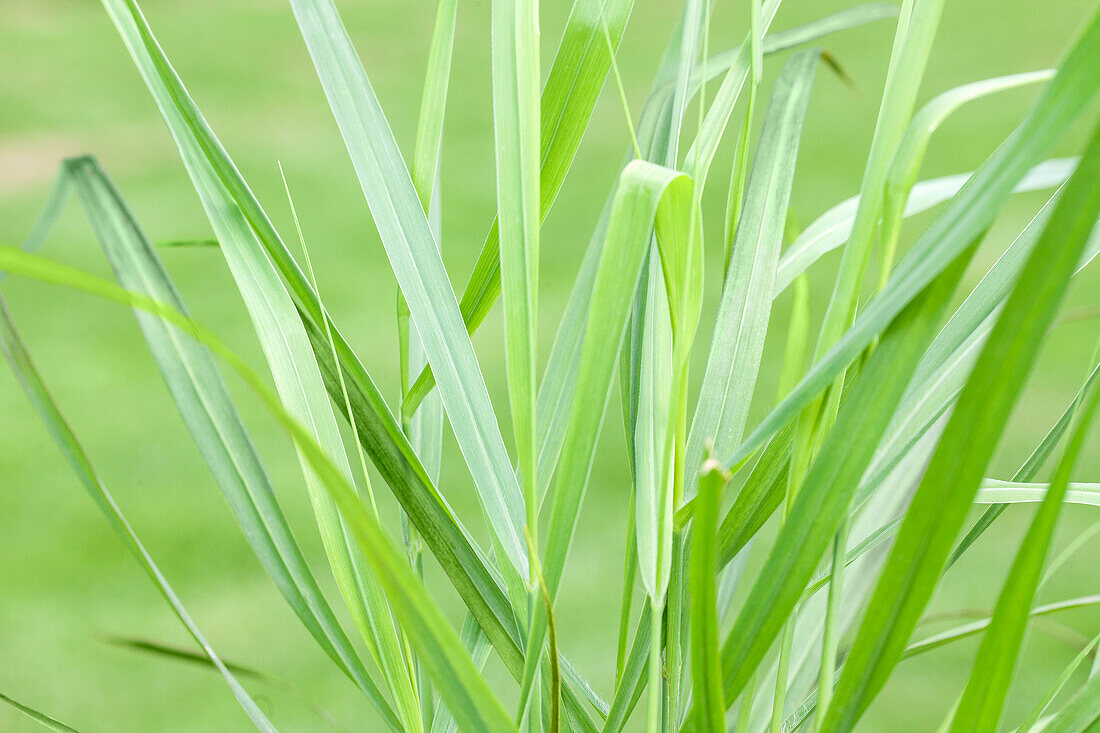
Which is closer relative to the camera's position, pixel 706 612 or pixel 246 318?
pixel 706 612

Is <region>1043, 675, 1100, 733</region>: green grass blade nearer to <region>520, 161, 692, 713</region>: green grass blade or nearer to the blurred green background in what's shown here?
<region>520, 161, 692, 713</region>: green grass blade

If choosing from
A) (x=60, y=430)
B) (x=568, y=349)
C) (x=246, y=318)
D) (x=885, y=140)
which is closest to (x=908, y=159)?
(x=885, y=140)

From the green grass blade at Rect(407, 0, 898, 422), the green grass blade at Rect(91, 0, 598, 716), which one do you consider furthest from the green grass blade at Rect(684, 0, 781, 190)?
the green grass blade at Rect(91, 0, 598, 716)

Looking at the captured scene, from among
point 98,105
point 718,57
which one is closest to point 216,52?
point 98,105

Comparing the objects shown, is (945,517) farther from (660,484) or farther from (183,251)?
(183,251)

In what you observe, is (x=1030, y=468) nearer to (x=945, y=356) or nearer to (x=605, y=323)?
(x=945, y=356)
